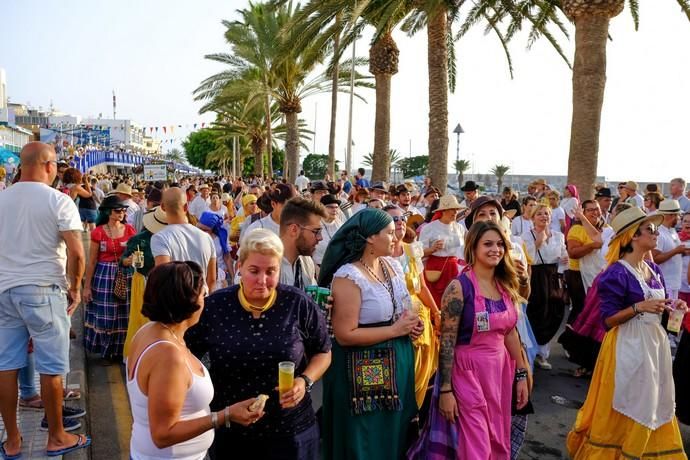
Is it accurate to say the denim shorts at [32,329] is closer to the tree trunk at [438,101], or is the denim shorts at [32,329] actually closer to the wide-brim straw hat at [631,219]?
the wide-brim straw hat at [631,219]

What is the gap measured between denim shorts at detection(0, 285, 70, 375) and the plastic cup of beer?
2149 mm

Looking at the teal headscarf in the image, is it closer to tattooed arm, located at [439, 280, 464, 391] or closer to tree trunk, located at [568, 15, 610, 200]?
tattooed arm, located at [439, 280, 464, 391]

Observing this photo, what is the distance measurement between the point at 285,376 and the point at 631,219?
296 centimetres

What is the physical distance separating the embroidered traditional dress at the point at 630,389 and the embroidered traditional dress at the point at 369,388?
5.07 feet

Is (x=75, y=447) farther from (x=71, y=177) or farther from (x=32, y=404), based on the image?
(x=71, y=177)

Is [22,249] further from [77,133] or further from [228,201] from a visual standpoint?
[77,133]

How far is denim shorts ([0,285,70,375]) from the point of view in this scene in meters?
3.75

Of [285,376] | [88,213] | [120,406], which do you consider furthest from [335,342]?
[88,213]

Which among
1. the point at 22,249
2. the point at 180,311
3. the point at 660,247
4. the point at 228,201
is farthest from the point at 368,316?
the point at 228,201

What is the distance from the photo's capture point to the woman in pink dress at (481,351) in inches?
Result: 133

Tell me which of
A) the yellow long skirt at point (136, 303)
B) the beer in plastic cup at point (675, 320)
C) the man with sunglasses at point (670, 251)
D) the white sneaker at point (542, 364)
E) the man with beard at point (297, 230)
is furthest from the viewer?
the man with sunglasses at point (670, 251)

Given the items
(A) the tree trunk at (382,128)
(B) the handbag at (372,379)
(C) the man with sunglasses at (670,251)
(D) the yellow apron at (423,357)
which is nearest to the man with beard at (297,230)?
(B) the handbag at (372,379)

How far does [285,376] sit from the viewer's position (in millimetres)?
2465

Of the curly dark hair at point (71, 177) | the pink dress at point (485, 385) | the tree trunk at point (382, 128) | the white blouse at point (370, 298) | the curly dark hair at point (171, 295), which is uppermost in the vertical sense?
the tree trunk at point (382, 128)
